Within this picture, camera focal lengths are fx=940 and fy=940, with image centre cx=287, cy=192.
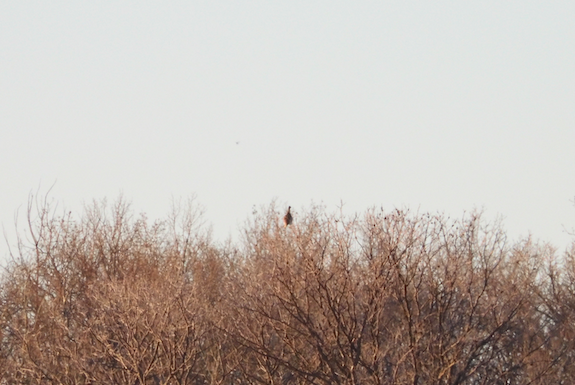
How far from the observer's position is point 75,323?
93.1 ft

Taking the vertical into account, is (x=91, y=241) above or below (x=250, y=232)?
below

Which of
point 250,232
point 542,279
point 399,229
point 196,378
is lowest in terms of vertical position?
point 196,378

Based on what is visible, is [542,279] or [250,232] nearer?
[542,279]

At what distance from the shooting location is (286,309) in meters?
19.3

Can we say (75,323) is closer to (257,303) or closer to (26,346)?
(26,346)

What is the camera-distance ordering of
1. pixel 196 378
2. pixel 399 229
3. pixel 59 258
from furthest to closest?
pixel 59 258
pixel 196 378
pixel 399 229

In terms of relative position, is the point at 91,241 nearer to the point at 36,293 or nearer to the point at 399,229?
the point at 36,293

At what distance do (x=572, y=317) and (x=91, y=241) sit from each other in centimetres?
1923

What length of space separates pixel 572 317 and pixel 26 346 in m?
22.7

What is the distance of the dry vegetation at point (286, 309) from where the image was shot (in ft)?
62.4

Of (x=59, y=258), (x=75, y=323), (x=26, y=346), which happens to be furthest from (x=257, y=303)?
(x=59, y=258)

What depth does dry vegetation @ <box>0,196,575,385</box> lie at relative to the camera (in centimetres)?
1903

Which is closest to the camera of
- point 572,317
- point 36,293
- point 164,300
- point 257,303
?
point 257,303

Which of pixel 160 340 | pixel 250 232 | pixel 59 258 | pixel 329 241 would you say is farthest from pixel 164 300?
pixel 250 232
